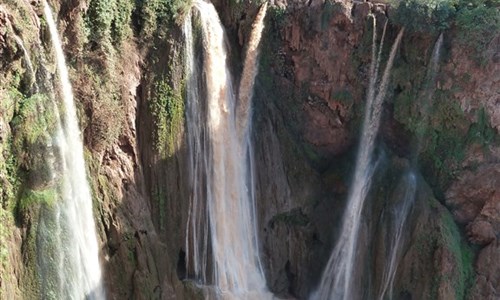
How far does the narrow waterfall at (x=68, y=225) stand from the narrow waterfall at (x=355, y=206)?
25.0 feet

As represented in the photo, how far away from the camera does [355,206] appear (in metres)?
19.3

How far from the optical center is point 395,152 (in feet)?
63.6

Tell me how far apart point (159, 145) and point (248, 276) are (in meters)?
4.91

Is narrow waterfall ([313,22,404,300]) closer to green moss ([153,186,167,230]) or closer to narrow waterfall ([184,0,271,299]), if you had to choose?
narrow waterfall ([184,0,271,299])

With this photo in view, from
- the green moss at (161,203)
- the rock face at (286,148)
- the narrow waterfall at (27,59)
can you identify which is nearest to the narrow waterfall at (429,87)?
the rock face at (286,148)

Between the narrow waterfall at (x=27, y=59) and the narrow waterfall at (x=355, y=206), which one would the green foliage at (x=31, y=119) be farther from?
the narrow waterfall at (x=355, y=206)

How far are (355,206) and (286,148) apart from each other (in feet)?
9.60

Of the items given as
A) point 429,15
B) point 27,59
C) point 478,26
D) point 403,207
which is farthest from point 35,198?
point 478,26

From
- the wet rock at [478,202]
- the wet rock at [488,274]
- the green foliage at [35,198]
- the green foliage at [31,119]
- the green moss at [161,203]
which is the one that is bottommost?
the wet rock at [488,274]

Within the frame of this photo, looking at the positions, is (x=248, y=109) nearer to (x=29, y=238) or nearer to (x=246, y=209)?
(x=246, y=209)

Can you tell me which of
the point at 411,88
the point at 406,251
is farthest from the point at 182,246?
the point at 411,88

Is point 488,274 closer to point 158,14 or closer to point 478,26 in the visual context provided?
point 478,26

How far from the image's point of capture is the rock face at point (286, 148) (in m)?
15.0

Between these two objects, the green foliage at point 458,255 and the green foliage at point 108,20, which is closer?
the green foliage at point 108,20
